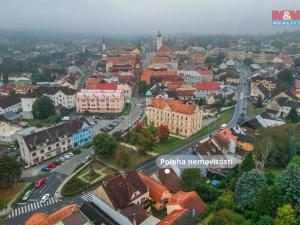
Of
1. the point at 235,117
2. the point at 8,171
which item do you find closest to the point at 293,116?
the point at 235,117

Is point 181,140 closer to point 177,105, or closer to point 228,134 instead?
point 177,105

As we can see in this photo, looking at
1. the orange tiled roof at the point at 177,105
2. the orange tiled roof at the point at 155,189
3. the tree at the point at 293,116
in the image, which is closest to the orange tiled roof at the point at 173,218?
the orange tiled roof at the point at 155,189

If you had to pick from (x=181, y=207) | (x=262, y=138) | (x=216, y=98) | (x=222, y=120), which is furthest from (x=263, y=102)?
(x=181, y=207)

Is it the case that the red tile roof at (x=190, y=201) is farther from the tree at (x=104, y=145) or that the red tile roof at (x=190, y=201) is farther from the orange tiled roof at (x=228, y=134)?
the orange tiled roof at (x=228, y=134)

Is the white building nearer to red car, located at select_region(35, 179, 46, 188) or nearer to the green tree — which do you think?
red car, located at select_region(35, 179, 46, 188)

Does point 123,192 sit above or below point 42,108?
below

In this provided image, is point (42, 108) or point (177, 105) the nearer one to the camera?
point (177, 105)
